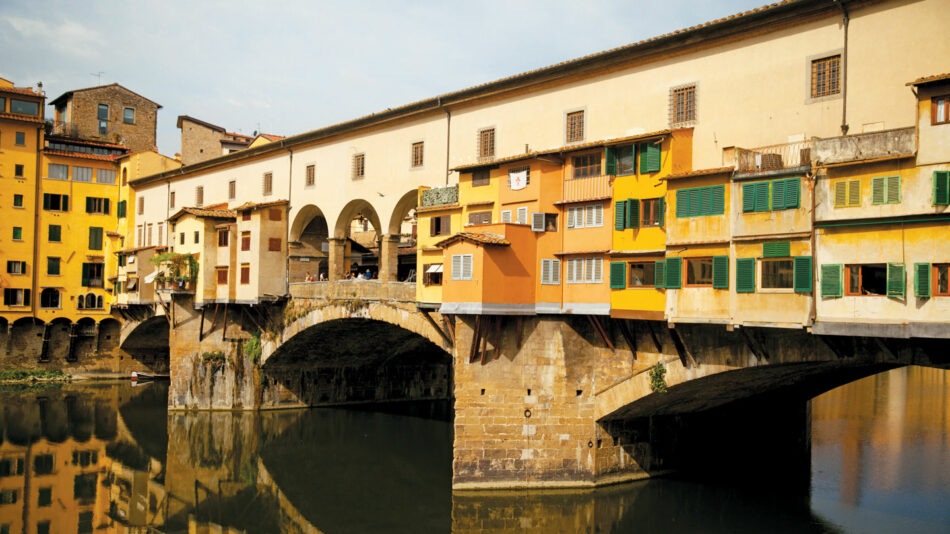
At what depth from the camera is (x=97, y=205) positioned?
5978 centimetres

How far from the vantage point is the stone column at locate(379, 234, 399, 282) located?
33406 millimetres

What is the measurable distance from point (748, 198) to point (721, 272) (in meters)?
2.06

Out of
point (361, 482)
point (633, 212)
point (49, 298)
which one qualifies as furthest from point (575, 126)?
point (49, 298)

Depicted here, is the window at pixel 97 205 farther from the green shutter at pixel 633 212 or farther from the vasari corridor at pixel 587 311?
the green shutter at pixel 633 212

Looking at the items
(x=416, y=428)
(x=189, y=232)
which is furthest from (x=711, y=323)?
(x=189, y=232)

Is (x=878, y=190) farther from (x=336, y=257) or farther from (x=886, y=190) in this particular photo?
(x=336, y=257)

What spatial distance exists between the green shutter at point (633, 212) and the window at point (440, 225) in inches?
307

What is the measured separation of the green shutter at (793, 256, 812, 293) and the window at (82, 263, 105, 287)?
5396 cm

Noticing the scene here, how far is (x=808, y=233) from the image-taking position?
18.9 m

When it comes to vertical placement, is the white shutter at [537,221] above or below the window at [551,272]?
above

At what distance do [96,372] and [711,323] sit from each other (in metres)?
50.6

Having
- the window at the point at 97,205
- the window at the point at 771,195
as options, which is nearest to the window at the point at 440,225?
the window at the point at 771,195

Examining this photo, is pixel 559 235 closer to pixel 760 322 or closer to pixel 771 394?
pixel 760 322

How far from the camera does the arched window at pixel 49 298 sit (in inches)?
2207
